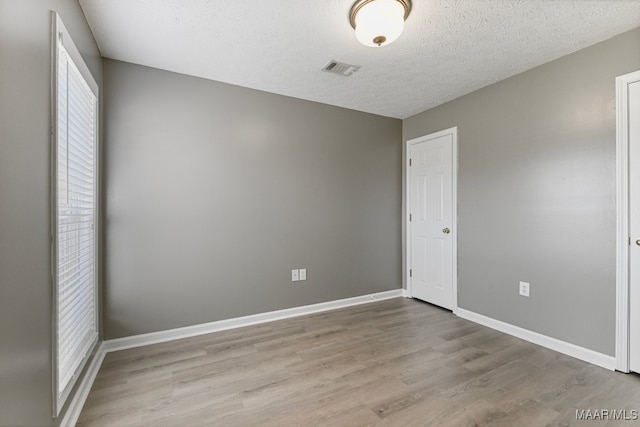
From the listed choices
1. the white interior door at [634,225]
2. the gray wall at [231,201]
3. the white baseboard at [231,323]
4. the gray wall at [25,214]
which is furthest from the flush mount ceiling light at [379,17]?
the white baseboard at [231,323]

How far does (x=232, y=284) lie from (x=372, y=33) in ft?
7.97

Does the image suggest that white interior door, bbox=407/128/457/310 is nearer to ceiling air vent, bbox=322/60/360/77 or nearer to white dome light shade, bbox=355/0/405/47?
ceiling air vent, bbox=322/60/360/77

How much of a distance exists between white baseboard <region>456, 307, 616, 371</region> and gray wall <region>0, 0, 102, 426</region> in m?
3.31

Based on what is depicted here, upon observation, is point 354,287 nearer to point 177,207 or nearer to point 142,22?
point 177,207

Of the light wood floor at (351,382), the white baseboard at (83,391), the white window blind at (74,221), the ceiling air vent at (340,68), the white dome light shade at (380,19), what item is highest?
the ceiling air vent at (340,68)

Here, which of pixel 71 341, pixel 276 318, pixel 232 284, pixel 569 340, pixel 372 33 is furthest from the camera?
pixel 276 318

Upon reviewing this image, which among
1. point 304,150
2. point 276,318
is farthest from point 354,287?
point 304,150

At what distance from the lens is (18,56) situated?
3.55ft

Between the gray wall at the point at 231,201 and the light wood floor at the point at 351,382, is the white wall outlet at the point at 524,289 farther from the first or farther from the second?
the gray wall at the point at 231,201

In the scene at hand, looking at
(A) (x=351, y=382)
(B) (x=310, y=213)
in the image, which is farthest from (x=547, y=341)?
(B) (x=310, y=213)

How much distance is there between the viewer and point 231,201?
2.85 m

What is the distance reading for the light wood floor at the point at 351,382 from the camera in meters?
1.62

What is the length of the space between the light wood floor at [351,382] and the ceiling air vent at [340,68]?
2424 mm

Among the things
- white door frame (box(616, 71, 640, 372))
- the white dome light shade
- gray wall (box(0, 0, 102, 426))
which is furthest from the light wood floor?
the white dome light shade
